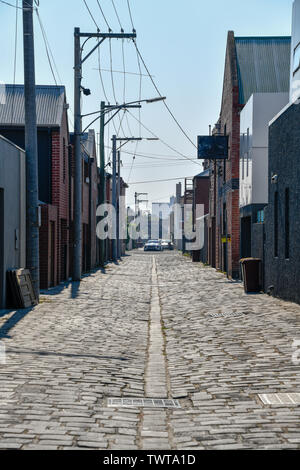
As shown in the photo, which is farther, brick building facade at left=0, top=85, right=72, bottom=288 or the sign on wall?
the sign on wall

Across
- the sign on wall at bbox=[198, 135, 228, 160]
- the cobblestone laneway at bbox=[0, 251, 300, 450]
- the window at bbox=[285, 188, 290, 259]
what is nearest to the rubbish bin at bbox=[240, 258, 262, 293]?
the window at bbox=[285, 188, 290, 259]

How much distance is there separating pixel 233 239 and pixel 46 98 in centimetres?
993

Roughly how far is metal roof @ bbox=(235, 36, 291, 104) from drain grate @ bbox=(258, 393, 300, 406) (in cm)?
2205

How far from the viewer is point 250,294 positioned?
63.2 feet

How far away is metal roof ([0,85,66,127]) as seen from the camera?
22.7m

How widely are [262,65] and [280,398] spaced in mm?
24031

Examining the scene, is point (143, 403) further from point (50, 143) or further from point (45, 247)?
point (50, 143)

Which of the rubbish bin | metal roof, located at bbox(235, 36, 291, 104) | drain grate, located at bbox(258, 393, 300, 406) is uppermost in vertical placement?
metal roof, located at bbox(235, 36, 291, 104)

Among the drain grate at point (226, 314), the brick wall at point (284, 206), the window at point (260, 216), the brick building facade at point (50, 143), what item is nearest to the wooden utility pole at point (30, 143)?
the drain grate at point (226, 314)

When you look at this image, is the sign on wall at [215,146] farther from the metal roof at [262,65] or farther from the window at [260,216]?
the window at [260,216]

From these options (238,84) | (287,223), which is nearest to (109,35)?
(238,84)

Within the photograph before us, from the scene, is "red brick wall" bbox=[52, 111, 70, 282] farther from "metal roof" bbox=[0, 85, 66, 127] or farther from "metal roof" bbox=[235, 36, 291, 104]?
"metal roof" bbox=[235, 36, 291, 104]
